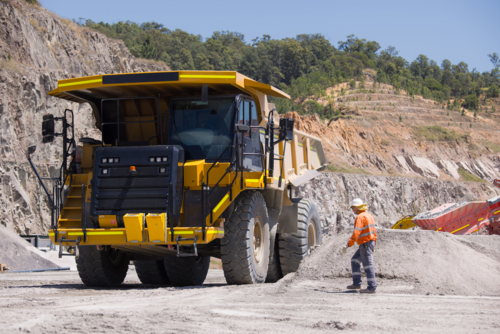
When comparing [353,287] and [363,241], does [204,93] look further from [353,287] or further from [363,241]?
[353,287]

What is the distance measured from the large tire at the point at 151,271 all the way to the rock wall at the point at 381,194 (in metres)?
27.6

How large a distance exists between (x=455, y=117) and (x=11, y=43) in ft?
191

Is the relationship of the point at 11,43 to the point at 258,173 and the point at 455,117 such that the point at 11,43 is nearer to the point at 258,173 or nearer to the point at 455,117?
the point at 258,173

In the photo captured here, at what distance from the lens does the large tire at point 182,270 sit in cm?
1038

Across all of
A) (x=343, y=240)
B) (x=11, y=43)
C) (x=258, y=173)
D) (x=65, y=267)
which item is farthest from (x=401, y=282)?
(x=11, y=43)

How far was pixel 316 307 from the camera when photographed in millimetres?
6082

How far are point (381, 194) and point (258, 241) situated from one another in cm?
4001

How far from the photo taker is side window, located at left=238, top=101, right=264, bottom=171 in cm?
861

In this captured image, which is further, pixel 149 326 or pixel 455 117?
pixel 455 117

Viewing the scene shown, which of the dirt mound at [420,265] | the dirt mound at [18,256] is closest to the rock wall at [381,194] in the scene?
the dirt mound at [18,256]

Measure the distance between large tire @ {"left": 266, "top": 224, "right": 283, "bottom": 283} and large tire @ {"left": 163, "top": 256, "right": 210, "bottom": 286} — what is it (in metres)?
1.48

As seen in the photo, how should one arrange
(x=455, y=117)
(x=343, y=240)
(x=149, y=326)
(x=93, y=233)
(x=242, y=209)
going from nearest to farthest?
(x=149, y=326) < (x=93, y=233) < (x=242, y=209) < (x=343, y=240) < (x=455, y=117)

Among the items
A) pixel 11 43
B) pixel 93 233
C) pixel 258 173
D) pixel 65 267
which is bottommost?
pixel 65 267

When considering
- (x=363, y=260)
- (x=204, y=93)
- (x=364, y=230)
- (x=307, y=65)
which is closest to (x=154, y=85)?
(x=204, y=93)
